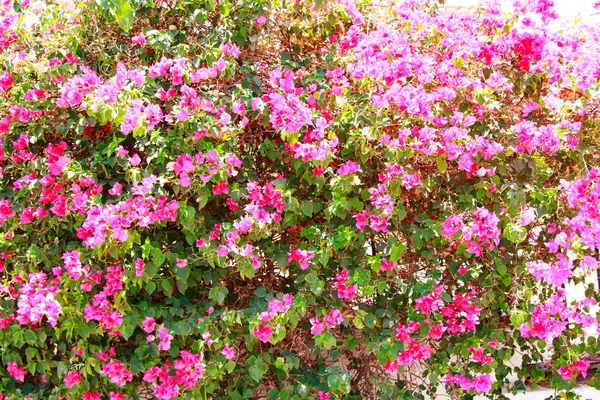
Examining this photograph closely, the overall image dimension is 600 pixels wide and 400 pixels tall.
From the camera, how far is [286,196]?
2.40 metres

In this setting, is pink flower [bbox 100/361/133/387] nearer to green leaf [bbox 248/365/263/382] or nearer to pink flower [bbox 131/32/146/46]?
green leaf [bbox 248/365/263/382]

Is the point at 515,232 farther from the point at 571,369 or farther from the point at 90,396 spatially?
the point at 90,396

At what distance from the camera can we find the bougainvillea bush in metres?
2.39

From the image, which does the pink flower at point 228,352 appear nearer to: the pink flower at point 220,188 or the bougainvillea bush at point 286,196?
the bougainvillea bush at point 286,196

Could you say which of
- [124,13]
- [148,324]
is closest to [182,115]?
[124,13]

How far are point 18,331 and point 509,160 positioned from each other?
197cm

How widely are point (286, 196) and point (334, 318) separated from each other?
1.59ft

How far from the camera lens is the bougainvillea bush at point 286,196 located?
94.1 inches

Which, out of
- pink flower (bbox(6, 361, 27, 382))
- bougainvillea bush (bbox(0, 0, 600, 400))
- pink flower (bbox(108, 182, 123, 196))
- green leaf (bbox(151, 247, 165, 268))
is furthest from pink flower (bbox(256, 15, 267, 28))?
pink flower (bbox(6, 361, 27, 382))

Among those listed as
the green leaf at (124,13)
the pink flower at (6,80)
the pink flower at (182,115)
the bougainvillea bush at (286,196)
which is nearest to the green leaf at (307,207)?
the bougainvillea bush at (286,196)

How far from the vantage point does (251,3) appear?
254 cm

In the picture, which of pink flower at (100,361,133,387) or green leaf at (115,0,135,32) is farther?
pink flower at (100,361,133,387)

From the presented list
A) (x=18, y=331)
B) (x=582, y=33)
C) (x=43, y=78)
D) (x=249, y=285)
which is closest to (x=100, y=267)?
(x=18, y=331)

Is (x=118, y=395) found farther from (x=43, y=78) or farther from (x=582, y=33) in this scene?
(x=582, y=33)
